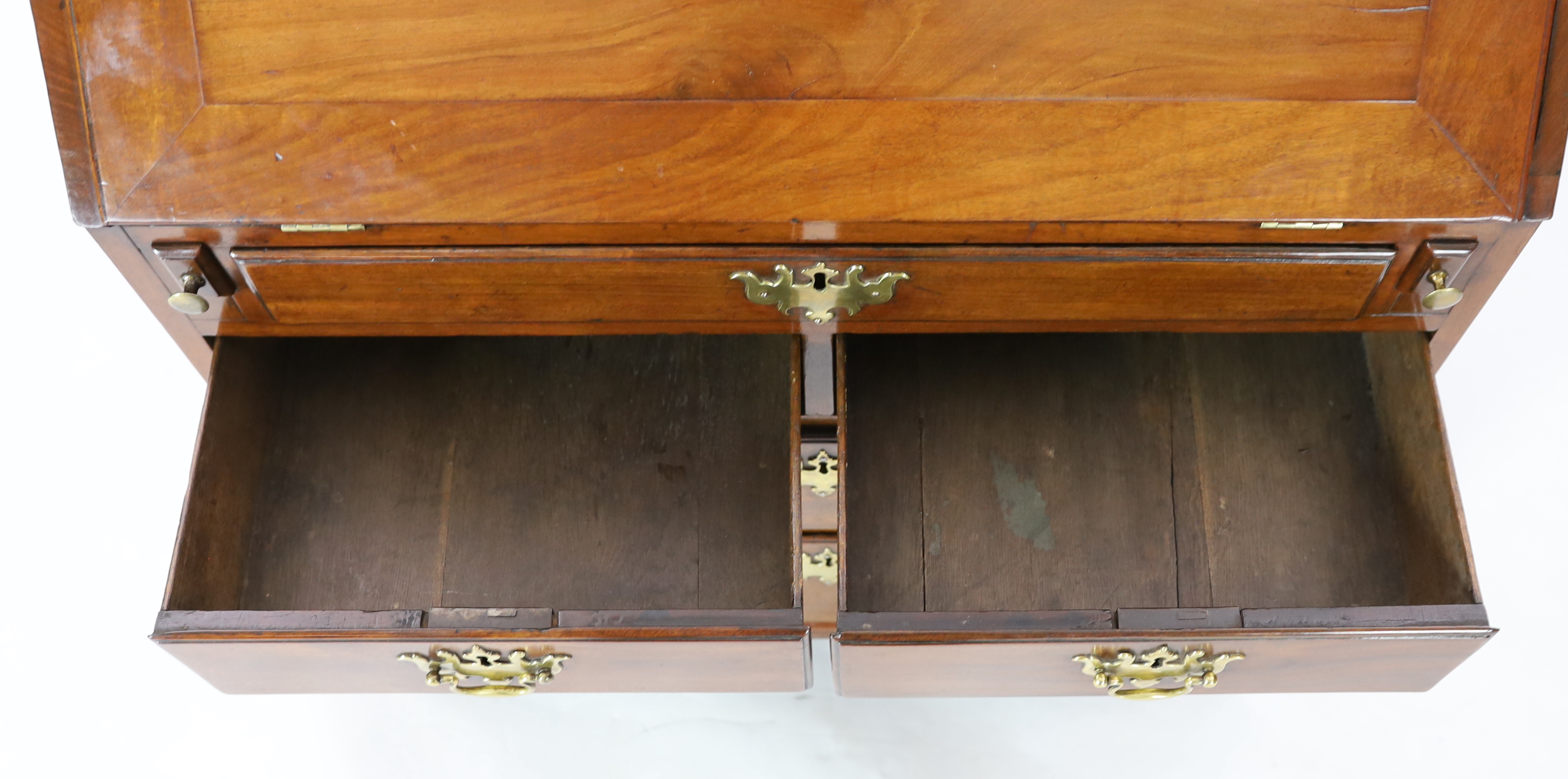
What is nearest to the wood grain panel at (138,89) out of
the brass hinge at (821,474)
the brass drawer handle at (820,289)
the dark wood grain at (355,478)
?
the dark wood grain at (355,478)

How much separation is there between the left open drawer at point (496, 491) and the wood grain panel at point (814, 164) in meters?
0.23

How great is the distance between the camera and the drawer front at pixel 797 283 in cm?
126

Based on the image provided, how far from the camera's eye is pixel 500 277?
129cm

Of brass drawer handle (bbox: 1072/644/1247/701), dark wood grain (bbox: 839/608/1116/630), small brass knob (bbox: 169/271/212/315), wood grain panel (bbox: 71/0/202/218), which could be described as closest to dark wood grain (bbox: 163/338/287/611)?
small brass knob (bbox: 169/271/212/315)

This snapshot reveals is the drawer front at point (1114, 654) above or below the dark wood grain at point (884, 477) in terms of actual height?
below

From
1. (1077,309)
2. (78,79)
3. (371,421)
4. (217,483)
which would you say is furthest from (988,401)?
(78,79)

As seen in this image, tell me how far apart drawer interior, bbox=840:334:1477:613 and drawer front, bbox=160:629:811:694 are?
17 cm

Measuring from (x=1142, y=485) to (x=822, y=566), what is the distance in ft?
1.23

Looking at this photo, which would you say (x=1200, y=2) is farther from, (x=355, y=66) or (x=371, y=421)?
(x=371, y=421)

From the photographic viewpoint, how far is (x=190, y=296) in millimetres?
1276

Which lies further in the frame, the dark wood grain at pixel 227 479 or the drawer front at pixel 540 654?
the dark wood grain at pixel 227 479

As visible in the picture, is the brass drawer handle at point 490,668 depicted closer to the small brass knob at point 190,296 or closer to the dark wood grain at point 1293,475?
the small brass knob at point 190,296

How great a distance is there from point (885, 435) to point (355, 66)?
27.2 inches

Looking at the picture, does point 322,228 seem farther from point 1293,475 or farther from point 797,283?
point 1293,475
